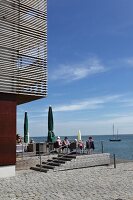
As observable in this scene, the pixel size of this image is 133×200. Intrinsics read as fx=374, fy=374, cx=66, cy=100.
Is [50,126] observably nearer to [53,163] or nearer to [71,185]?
[53,163]

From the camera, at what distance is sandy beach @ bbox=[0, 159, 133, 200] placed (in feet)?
45.0

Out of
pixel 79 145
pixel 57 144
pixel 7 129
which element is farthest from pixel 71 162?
pixel 7 129

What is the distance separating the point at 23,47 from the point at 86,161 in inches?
307

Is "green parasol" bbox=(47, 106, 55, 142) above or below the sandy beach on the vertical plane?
above

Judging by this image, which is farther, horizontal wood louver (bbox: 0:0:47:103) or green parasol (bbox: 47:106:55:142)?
green parasol (bbox: 47:106:55:142)

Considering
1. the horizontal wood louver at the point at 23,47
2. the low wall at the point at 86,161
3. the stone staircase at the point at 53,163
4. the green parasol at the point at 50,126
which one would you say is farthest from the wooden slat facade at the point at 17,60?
the green parasol at the point at 50,126

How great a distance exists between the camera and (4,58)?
19422mm

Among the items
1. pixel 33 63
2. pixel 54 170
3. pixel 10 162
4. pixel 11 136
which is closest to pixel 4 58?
pixel 33 63

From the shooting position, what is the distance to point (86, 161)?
22.6 m

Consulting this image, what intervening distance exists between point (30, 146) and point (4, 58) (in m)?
7.17

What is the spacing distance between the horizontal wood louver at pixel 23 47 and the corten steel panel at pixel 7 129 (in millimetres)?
625

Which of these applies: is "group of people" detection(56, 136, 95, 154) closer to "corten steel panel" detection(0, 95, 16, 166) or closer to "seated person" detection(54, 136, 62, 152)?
"seated person" detection(54, 136, 62, 152)

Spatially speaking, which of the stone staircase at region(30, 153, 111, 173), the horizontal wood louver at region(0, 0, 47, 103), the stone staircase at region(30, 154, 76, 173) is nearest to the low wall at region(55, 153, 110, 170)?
the stone staircase at region(30, 153, 111, 173)

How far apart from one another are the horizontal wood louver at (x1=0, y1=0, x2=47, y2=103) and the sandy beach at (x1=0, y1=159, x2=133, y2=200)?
15.1ft
